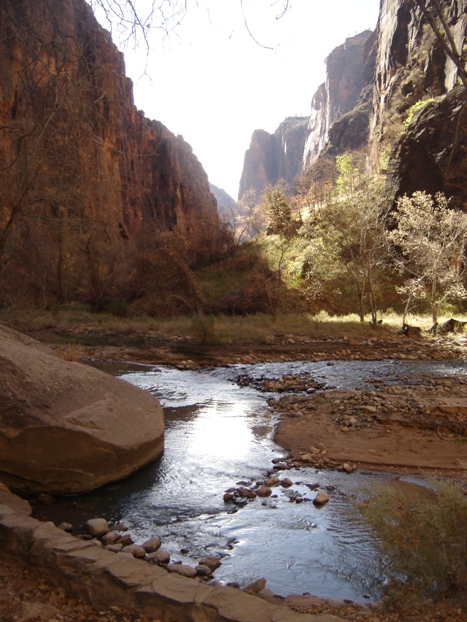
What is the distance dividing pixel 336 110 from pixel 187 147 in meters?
58.5

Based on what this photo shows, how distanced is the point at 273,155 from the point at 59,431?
467 ft

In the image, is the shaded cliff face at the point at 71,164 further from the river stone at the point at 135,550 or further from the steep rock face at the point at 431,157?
the steep rock face at the point at 431,157

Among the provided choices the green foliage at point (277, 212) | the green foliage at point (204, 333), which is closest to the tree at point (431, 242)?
the green foliage at point (204, 333)

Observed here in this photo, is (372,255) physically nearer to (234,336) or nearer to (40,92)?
(234,336)

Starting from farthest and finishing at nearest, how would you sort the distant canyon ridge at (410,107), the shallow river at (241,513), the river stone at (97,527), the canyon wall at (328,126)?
the canyon wall at (328,126) < the distant canyon ridge at (410,107) < the river stone at (97,527) < the shallow river at (241,513)

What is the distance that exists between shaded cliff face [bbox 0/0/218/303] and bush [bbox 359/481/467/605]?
3072 millimetres

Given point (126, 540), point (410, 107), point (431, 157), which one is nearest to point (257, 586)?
point (126, 540)

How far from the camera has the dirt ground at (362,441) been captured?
271 cm

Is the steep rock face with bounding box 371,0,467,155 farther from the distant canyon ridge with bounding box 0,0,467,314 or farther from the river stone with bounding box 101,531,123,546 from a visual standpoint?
the river stone with bounding box 101,531,123,546

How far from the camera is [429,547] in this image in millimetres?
2912

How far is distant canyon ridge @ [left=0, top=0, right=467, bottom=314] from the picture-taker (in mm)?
4473

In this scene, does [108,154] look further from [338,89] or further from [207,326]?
[338,89]

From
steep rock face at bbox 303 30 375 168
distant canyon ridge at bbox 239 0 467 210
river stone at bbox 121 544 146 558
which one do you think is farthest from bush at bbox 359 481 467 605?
steep rock face at bbox 303 30 375 168

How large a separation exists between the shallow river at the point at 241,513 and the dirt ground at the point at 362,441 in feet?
1.40
